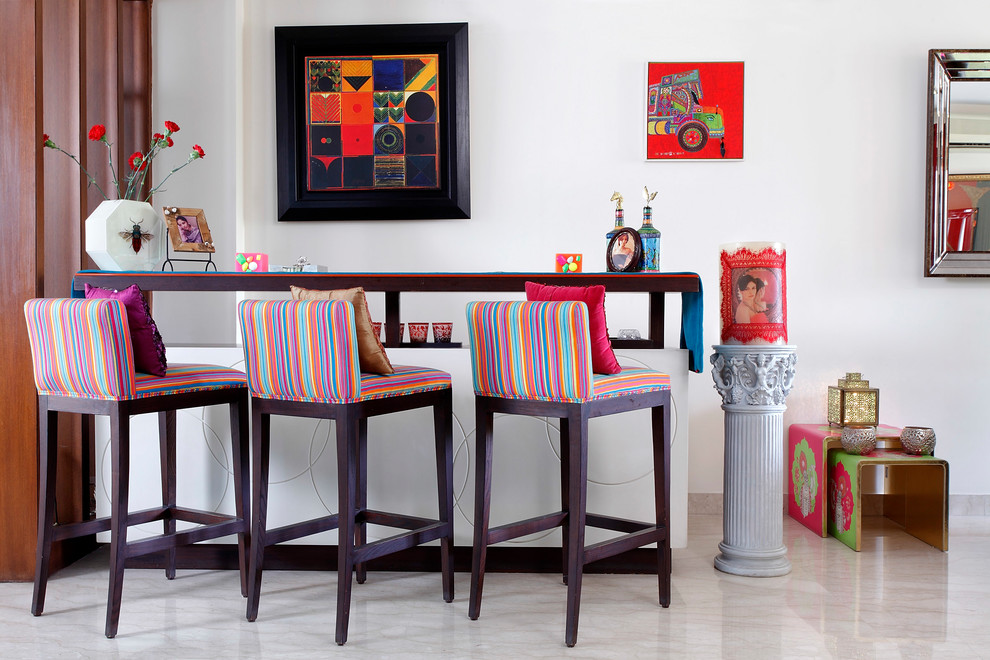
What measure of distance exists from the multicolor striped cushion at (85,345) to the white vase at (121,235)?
1.66 ft

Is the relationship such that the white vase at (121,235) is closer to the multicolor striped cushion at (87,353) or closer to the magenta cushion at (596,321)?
the multicolor striped cushion at (87,353)

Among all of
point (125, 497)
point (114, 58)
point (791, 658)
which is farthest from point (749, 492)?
point (114, 58)

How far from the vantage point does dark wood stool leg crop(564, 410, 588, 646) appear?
2371 mm

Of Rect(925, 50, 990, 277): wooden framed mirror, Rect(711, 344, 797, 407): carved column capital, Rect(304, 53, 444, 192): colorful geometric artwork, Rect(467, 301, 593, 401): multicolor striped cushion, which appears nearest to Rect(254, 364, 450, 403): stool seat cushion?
Rect(467, 301, 593, 401): multicolor striped cushion

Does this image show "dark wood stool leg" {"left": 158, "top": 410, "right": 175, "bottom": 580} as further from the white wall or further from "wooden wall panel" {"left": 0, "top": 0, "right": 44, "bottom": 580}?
the white wall

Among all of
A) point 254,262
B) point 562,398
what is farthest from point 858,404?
point 254,262

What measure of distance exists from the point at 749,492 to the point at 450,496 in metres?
1.20

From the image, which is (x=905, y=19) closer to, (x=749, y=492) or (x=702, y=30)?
(x=702, y=30)

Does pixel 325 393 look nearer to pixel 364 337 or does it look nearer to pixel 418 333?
pixel 364 337

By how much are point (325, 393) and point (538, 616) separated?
1027 mm

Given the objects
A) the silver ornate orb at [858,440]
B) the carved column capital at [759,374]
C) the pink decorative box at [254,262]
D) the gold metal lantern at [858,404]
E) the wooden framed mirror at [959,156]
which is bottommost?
the silver ornate orb at [858,440]

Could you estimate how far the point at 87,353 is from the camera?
97.1 inches

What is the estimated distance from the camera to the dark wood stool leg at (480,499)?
2559mm

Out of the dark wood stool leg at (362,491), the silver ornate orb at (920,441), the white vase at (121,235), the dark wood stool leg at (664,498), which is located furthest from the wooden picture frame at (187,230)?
the silver ornate orb at (920,441)
